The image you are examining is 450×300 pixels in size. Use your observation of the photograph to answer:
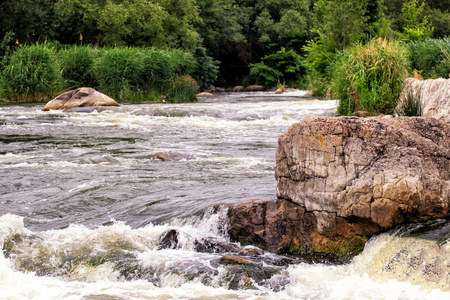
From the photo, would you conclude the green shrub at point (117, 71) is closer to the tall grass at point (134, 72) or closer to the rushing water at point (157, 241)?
the tall grass at point (134, 72)

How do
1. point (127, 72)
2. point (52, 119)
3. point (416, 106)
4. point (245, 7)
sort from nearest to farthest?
1. point (416, 106)
2. point (52, 119)
3. point (127, 72)
4. point (245, 7)

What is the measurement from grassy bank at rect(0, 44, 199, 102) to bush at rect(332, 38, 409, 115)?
1008cm

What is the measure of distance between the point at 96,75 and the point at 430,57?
42.5ft

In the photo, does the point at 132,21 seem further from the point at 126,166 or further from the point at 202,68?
the point at 126,166

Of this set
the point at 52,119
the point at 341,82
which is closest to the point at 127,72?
the point at 52,119

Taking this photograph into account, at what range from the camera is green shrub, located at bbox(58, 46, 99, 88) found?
21.3 meters

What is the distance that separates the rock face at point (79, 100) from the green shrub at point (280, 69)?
24.5 meters

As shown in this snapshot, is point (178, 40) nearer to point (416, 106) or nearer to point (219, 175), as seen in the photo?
point (416, 106)

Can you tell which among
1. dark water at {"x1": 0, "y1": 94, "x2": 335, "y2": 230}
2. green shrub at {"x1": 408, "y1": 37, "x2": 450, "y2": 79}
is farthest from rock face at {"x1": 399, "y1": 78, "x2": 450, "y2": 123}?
green shrub at {"x1": 408, "y1": 37, "x2": 450, "y2": 79}

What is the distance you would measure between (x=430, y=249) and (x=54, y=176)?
5.03m

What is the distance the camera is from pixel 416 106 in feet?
32.7

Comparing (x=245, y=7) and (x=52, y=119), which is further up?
(x=245, y=7)

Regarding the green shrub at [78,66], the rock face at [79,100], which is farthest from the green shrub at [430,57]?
the green shrub at [78,66]

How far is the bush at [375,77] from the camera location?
1202 centimetres
